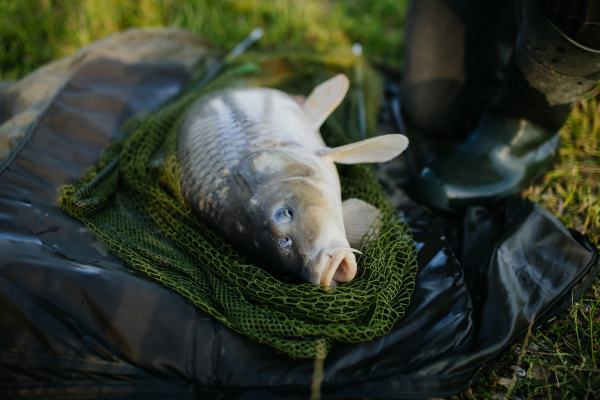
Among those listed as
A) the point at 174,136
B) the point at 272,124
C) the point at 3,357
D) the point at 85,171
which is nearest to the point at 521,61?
the point at 272,124

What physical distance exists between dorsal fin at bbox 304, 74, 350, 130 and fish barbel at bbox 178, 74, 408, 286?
149 millimetres

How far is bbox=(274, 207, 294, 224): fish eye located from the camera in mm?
1634

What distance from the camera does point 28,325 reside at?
1501mm

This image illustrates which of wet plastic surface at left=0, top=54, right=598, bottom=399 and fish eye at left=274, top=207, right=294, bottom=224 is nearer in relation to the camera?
wet plastic surface at left=0, top=54, right=598, bottom=399

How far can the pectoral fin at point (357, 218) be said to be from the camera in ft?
6.29

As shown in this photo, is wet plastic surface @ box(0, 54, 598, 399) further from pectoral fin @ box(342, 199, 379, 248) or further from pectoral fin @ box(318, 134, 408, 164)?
pectoral fin @ box(318, 134, 408, 164)

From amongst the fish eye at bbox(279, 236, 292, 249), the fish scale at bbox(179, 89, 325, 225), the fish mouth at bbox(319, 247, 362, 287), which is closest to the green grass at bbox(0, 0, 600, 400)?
the fish mouth at bbox(319, 247, 362, 287)

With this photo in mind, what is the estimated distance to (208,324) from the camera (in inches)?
62.6

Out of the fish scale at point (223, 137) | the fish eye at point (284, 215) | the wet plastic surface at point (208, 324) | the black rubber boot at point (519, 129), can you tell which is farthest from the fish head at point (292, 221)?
the black rubber boot at point (519, 129)

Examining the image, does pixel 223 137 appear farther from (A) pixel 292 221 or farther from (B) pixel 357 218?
(B) pixel 357 218

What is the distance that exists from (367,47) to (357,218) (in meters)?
2.77

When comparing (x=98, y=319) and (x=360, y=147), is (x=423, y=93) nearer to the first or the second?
(x=360, y=147)

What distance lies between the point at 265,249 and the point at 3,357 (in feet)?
3.55

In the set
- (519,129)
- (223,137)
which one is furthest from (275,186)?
(519,129)
